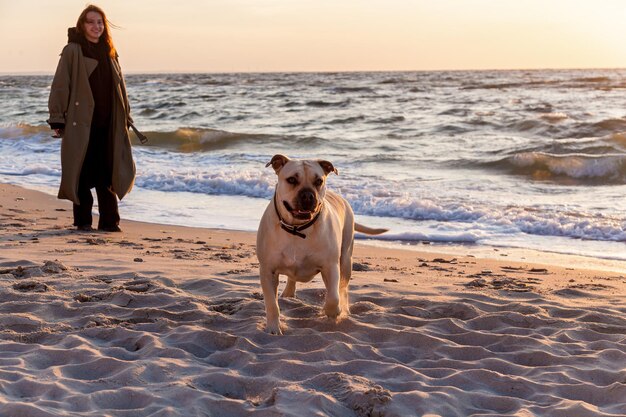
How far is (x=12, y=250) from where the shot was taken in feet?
22.9

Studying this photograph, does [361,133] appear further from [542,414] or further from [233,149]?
[542,414]

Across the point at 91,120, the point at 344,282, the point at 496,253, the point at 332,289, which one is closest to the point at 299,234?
the point at 332,289

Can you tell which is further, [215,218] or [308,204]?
[215,218]

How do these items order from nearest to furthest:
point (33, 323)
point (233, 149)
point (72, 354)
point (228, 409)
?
point (228, 409) → point (72, 354) → point (33, 323) → point (233, 149)

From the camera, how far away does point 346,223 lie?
17.4ft

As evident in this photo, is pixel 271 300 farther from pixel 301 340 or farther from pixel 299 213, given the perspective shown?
pixel 299 213

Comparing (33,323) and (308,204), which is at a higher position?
(308,204)

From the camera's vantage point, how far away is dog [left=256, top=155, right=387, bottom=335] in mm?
4527

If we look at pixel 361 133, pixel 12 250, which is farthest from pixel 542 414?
pixel 361 133

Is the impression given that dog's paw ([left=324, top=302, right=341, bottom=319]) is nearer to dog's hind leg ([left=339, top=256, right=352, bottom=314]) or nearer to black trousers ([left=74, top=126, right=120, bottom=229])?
dog's hind leg ([left=339, top=256, right=352, bottom=314])

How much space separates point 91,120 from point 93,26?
91cm

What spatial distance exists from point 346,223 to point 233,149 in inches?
569

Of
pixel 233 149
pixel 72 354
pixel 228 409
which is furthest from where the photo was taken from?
pixel 233 149

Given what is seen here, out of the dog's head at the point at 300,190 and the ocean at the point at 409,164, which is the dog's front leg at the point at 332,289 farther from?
the ocean at the point at 409,164
